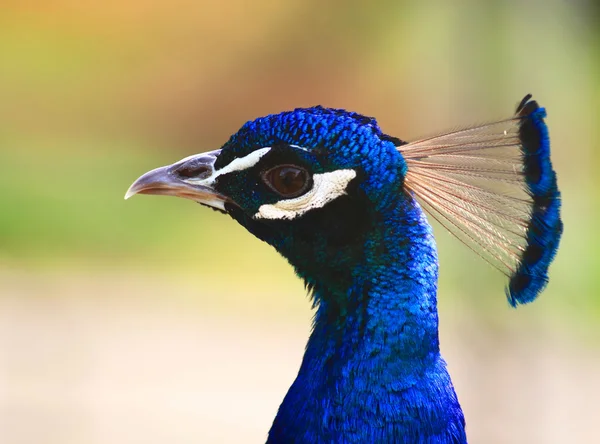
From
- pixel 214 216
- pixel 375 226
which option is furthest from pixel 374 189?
pixel 214 216

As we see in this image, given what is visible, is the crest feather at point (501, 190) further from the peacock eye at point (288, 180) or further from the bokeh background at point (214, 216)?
the bokeh background at point (214, 216)

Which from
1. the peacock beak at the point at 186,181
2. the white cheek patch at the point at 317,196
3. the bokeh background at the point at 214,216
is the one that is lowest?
the white cheek patch at the point at 317,196

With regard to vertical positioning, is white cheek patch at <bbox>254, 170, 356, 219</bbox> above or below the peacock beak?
below

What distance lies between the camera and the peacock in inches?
38.3

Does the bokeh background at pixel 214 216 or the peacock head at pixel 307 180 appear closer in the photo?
the peacock head at pixel 307 180

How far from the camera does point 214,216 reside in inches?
161

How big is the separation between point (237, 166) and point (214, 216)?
307 centimetres

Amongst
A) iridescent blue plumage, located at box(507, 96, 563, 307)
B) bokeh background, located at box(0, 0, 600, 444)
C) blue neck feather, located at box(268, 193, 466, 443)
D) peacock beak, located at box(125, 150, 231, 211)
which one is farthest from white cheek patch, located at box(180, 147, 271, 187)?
bokeh background, located at box(0, 0, 600, 444)

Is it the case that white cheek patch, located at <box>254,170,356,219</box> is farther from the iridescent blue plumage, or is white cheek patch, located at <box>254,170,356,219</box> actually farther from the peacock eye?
the iridescent blue plumage

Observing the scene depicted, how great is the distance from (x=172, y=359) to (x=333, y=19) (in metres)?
1.58

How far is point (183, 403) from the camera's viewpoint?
268 centimetres

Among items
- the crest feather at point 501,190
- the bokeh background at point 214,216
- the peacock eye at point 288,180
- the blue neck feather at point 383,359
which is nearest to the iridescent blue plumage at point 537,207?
the crest feather at point 501,190

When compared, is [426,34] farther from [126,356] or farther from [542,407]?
[542,407]

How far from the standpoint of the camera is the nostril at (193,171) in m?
1.04
